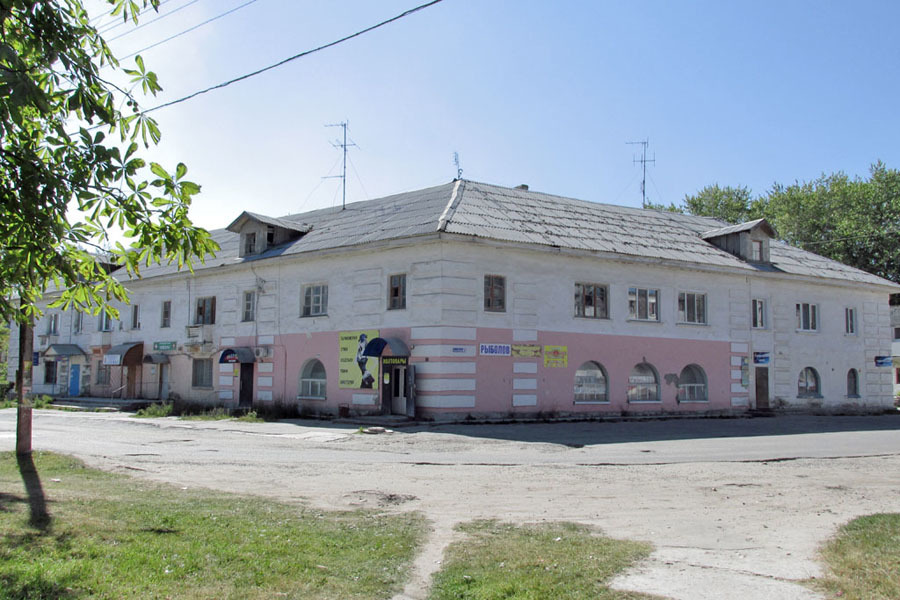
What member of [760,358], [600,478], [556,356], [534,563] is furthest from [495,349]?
[534,563]

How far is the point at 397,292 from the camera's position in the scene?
2608cm

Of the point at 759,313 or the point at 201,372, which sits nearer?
the point at 759,313

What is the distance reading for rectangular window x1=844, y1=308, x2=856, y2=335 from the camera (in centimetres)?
3569

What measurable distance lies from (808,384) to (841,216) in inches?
1075

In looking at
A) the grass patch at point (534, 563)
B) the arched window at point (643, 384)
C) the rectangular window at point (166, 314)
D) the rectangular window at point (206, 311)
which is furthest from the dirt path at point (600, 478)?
the rectangular window at point (166, 314)

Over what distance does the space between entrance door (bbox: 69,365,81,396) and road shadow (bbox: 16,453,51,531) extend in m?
30.2

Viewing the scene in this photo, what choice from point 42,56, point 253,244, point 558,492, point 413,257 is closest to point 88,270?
point 42,56

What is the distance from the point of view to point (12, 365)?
46156 mm

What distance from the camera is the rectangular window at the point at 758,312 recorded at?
3244cm

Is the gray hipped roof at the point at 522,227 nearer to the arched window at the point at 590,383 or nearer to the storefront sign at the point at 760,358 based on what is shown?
the storefront sign at the point at 760,358

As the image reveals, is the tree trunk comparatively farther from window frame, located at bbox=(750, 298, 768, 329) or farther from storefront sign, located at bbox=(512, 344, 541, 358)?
window frame, located at bbox=(750, 298, 768, 329)

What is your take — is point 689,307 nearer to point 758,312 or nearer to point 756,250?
point 758,312

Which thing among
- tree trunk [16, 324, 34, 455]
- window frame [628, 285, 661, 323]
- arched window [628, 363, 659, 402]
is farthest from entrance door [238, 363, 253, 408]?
tree trunk [16, 324, 34, 455]

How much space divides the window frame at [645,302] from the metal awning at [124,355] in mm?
22160
